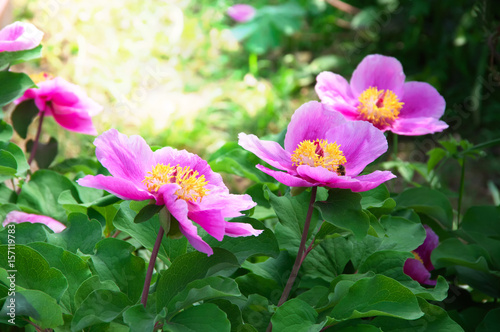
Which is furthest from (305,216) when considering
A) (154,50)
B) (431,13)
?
(154,50)

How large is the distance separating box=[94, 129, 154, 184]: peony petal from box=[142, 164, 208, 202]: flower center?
1 centimetres

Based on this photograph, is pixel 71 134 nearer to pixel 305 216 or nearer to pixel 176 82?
pixel 176 82

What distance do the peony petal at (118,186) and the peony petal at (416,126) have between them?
43 centimetres

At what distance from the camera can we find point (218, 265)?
0.54 m

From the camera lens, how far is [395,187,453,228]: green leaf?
2.71ft

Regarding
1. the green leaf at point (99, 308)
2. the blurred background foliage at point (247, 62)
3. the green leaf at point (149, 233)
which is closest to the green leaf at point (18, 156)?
the green leaf at point (149, 233)

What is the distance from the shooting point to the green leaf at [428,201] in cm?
83

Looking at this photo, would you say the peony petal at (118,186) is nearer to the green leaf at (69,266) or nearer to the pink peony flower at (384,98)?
the green leaf at (69,266)

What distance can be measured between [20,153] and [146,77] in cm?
239

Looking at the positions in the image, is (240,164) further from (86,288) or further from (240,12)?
(240,12)

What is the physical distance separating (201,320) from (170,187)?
0.12 m

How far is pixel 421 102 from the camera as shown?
862mm

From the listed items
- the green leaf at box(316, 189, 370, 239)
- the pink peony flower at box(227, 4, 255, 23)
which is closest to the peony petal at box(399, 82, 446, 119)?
the green leaf at box(316, 189, 370, 239)

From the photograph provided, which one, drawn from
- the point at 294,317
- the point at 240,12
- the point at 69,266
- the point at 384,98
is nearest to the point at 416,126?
the point at 384,98
